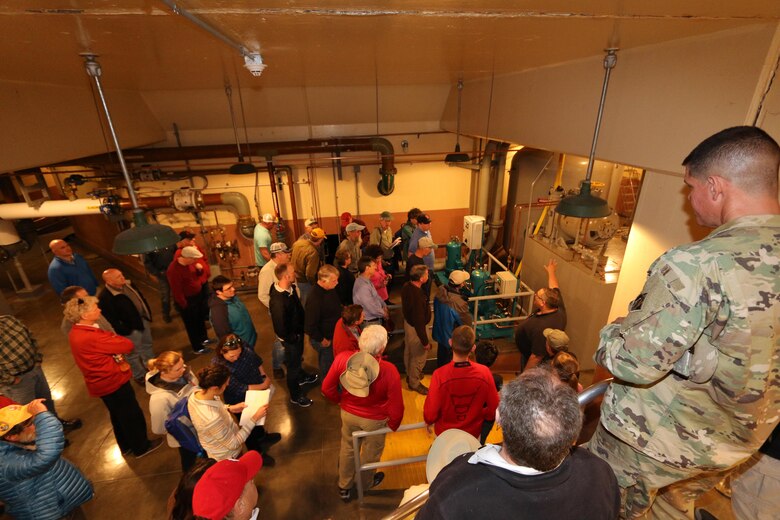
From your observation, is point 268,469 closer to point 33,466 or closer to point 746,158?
point 33,466

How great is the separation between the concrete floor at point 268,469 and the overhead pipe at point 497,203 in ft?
12.2

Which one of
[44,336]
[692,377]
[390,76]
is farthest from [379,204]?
[692,377]

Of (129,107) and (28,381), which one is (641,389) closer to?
(28,381)

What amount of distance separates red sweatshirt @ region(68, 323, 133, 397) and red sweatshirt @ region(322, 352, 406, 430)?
2110 mm

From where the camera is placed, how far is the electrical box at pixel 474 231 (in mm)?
6559

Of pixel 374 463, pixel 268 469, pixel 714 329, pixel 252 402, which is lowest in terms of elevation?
pixel 268 469

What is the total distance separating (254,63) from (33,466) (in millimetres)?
3160

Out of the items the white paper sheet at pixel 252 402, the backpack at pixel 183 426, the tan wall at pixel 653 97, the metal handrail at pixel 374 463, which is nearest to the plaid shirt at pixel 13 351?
the backpack at pixel 183 426

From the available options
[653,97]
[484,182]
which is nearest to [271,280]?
[653,97]

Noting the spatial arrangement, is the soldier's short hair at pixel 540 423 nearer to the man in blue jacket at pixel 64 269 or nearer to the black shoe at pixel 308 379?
the black shoe at pixel 308 379

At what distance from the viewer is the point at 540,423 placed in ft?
3.36

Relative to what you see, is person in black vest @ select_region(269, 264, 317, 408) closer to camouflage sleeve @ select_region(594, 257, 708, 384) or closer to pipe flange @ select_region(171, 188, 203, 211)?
camouflage sleeve @ select_region(594, 257, 708, 384)

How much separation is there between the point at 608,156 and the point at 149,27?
12.6ft

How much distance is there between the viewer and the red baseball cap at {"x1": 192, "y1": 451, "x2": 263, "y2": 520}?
156 centimetres
